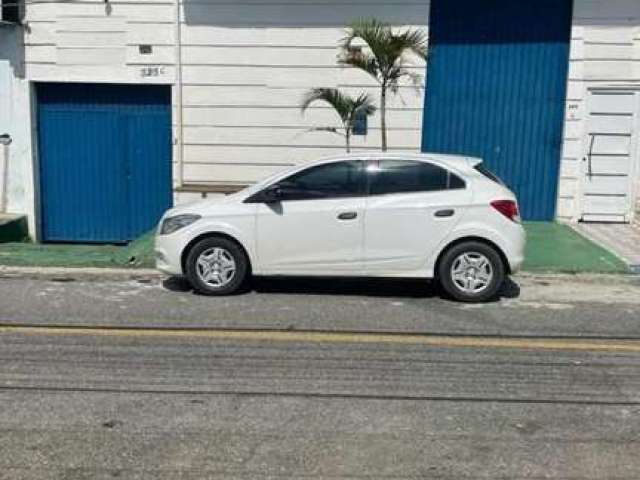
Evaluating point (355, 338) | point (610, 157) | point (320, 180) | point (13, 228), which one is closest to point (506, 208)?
point (320, 180)

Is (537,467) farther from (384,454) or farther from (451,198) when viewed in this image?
(451,198)

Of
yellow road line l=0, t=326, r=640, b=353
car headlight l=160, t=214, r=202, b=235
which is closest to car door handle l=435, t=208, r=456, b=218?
yellow road line l=0, t=326, r=640, b=353

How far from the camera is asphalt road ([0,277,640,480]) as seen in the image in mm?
4613

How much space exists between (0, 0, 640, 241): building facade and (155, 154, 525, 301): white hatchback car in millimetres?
5167

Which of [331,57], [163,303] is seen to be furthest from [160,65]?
[163,303]

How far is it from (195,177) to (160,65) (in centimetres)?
202

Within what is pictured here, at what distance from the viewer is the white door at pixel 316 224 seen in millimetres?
8742

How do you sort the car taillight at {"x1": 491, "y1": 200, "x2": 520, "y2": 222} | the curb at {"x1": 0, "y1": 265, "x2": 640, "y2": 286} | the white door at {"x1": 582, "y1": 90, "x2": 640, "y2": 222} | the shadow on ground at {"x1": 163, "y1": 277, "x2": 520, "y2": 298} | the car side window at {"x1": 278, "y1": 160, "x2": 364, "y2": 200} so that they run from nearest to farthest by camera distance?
the car taillight at {"x1": 491, "y1": 200, "x2": 520, "y2": 222} → the car side window at {"x1": 278, "y1": 160, "x2": 364, "y2": 200} → the shadow on ground at {"x1": 163, "y1": 277, "x2": 520, "y2": 298} → the curb at {"x1": 0, "y1": 265, "x2": 640, "y2": 286} → the white door at {"x1": 582, "y1": 90, "x2": 640, "y2": 222}

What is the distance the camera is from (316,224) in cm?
875

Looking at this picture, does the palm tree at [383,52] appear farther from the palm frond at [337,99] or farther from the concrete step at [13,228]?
the concrete step at [13,228]

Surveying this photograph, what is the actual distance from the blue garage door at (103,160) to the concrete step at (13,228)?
45cm

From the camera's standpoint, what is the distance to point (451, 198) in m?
8.67

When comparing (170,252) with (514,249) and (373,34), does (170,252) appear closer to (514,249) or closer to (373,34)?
(514,249)

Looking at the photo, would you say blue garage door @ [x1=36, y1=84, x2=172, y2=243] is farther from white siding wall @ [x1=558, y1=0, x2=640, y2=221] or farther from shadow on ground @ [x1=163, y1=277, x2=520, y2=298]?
white siding wall @ [x1=558, y1=0, x2=640, y2=221]
